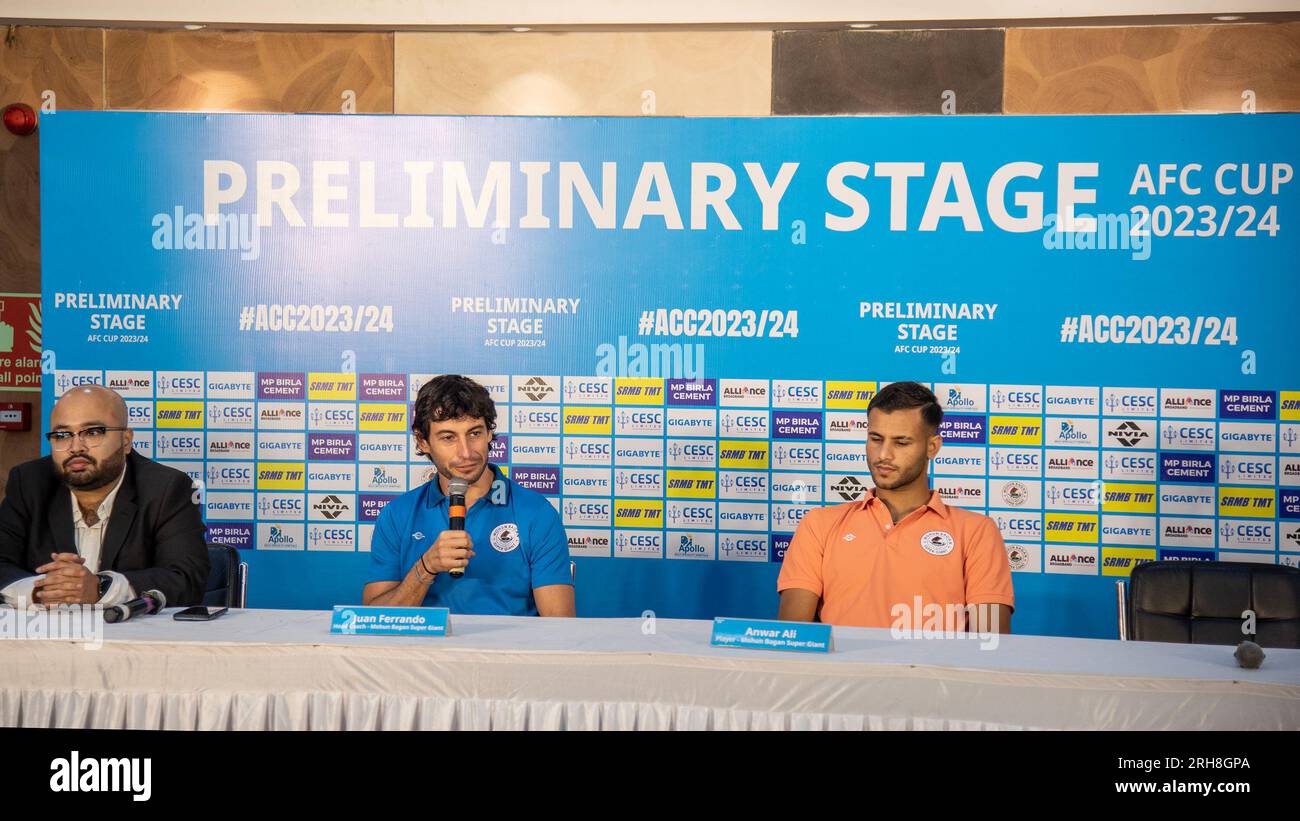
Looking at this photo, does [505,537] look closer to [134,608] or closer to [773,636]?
[134,608]

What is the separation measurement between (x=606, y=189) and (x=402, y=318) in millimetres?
788

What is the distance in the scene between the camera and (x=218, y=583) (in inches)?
101

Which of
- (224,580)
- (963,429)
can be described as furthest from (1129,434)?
(224,580)

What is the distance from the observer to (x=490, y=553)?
2428mm

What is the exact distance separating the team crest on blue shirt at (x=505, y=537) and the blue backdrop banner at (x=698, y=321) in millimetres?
1050

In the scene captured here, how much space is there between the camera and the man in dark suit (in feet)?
7.65

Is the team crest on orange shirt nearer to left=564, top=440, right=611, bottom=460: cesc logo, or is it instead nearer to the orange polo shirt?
the orange polo shirt

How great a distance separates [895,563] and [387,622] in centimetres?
117

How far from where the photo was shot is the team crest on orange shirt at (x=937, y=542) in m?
2.38

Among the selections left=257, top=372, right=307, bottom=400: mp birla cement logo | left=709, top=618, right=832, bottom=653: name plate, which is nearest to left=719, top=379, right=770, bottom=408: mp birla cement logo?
left=257, top=372, right=307, bottom=400: mp birla cement logo

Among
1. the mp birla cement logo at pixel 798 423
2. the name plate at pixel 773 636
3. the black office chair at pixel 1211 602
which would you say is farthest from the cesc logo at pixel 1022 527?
the name plate at pixel 773 636
